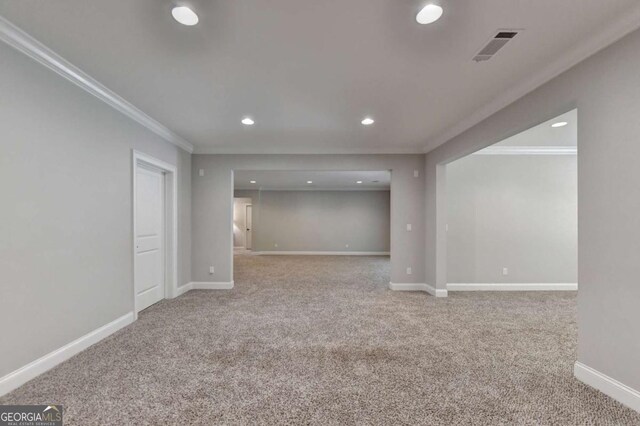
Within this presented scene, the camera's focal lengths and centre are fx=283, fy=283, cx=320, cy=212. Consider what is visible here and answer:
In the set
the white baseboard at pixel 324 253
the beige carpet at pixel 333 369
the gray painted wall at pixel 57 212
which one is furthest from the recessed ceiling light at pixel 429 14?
Answer: the white baseboard at pixel 324 253

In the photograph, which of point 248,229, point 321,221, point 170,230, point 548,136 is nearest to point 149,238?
point 170,230

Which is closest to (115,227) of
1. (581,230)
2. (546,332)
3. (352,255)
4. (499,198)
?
(581,230)

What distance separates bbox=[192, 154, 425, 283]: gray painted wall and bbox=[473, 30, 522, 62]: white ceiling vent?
2.98 meters

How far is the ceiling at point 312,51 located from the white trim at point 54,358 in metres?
2.47

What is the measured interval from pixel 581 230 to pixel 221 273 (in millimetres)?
4952

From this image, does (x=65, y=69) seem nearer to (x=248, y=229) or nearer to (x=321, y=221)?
(x=321, y=221)

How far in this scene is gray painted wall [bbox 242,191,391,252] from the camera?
10977 mm

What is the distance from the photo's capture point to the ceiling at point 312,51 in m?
1.77

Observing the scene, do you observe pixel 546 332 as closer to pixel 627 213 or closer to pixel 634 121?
pixel 627 213

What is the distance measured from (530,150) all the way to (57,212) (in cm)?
673

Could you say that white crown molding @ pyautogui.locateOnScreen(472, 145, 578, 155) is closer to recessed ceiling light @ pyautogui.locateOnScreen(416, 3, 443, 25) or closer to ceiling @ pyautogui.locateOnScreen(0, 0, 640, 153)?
ceiling @ pyautogui.locateOnScreen(0, 0, 640, 153)

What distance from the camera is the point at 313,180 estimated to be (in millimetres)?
9250

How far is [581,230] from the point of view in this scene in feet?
7.30

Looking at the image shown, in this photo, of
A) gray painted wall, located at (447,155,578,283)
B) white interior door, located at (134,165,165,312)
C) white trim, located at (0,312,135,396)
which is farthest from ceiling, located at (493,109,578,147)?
white trim, located at (0,312,135,396)
